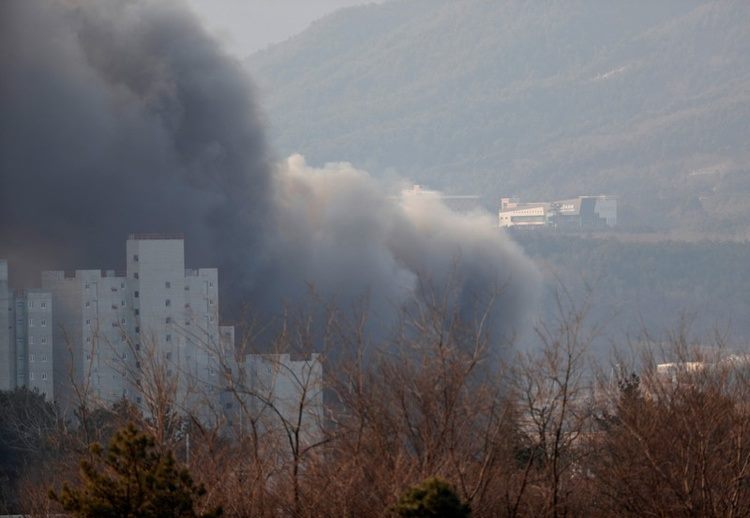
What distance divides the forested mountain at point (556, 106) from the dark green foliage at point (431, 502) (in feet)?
327

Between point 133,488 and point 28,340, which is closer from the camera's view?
point 133,488

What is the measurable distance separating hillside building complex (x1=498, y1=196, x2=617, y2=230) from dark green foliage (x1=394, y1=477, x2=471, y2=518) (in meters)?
93.7

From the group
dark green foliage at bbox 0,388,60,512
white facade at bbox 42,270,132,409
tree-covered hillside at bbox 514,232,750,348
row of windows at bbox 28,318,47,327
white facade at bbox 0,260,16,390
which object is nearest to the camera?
dark green foliage at bbox 0,388,60,512

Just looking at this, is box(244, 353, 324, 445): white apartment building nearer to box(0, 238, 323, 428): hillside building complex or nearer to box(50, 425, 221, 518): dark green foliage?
box(50, 425, 221, 518): dark green foliage

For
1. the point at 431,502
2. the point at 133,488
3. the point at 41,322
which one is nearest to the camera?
the point at 431,502

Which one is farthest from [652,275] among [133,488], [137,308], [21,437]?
[133,488]

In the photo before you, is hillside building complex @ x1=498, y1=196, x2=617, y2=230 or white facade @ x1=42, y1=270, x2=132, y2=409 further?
hillside building complex @ x1=498, y1=196, x2=617, y2=230

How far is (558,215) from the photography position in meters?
110

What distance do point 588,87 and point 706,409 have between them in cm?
15318

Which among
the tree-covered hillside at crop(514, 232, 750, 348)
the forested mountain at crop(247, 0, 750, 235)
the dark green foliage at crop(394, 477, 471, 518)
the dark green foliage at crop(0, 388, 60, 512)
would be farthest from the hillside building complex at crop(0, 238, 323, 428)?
the forested mountain at crop(247, 0, 750, 235)

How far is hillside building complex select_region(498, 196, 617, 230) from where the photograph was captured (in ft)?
358

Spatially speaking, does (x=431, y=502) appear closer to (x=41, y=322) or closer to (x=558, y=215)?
(x=41, y=322)

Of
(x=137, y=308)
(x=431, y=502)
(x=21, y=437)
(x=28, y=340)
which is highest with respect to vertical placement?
(x=137, y=308)

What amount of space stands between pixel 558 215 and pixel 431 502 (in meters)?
97.4
